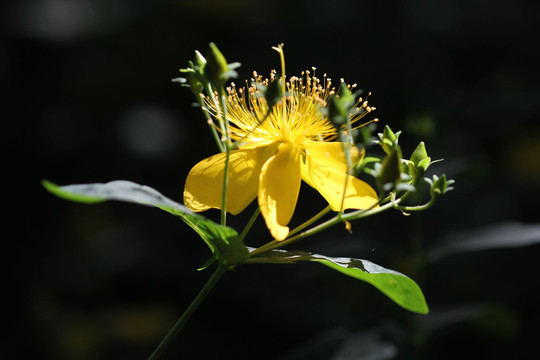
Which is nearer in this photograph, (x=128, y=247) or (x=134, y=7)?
(x=128, y=247)

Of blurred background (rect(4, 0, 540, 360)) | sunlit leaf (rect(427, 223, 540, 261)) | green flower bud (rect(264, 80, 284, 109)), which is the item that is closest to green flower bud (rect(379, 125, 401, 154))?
green flower bud (rect(264, 80, 284, 109))

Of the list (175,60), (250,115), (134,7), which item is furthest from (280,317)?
(134,7)

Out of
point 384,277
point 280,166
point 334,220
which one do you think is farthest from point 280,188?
point 384,277

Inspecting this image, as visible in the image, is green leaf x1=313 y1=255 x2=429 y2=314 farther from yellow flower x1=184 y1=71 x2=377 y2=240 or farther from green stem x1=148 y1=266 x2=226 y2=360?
green stem x1=148 y1=266 x2=226 y2=360

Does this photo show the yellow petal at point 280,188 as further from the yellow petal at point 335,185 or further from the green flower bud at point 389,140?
the green flower bud at point 389,140

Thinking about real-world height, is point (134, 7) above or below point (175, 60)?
above

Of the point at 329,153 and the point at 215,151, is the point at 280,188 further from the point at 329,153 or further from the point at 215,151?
the point at 215,151

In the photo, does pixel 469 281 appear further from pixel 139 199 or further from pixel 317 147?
pixel 139 199
